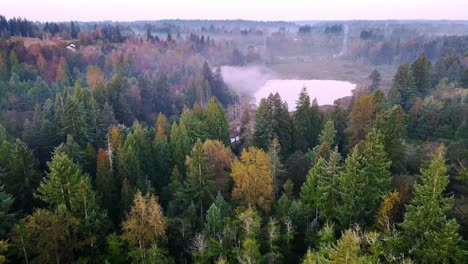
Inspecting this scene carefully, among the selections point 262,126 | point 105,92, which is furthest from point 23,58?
point 262,126

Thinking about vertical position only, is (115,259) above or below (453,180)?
below

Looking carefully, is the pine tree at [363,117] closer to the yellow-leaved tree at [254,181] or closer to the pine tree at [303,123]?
the pine tree at [303,123]

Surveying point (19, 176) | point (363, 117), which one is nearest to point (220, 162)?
point (363, 117)

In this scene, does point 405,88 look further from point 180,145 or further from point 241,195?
point 241,195

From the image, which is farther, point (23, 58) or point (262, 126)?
point (23, 58)

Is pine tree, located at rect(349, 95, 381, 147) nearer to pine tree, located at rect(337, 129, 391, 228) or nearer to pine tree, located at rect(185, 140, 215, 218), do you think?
pine tree, located at rect(337, 129, 391, 228)

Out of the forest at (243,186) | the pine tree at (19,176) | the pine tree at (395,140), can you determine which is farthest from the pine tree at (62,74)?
the pine tree at (395,140)

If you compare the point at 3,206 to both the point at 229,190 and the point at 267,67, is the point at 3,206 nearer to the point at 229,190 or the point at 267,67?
the point at 229,190
